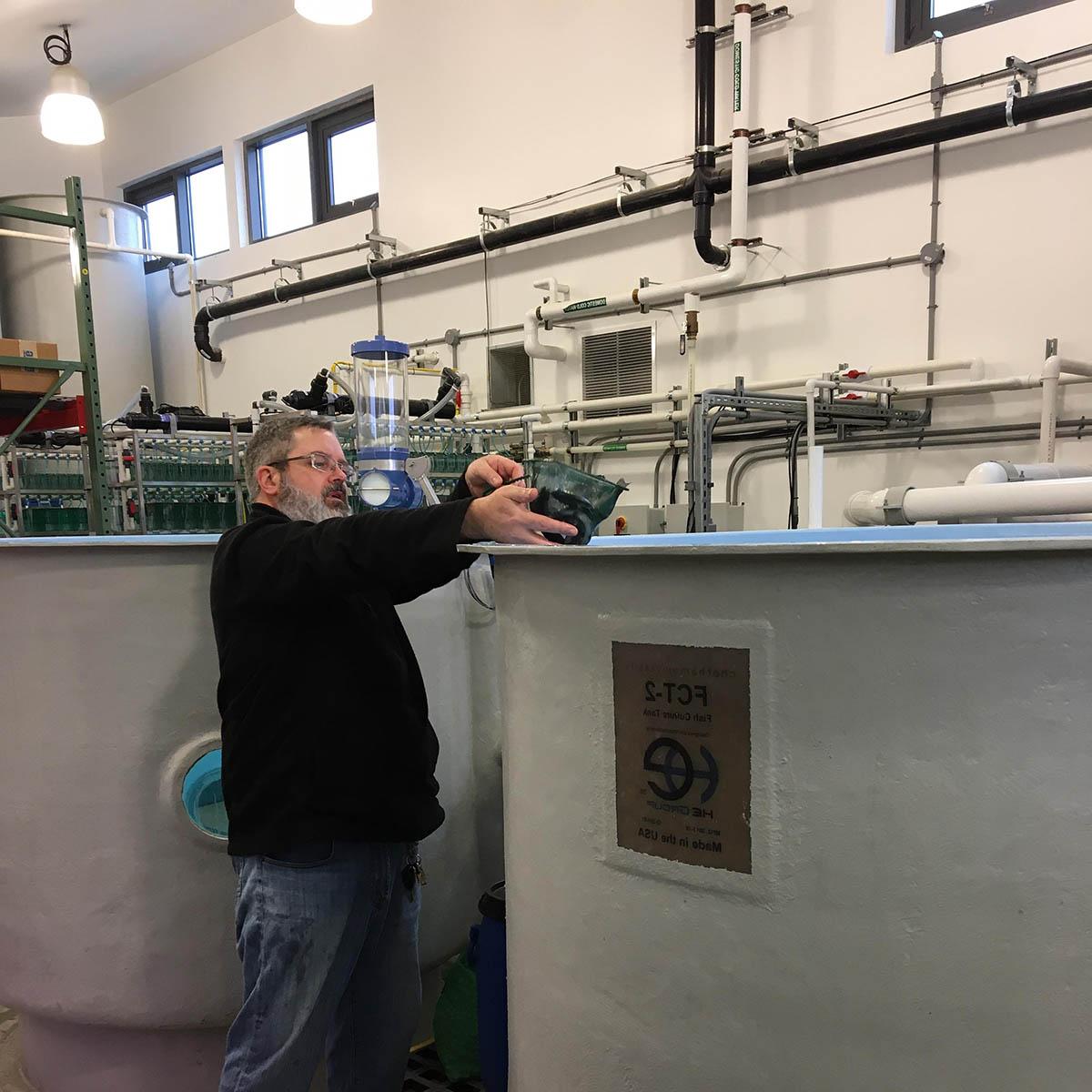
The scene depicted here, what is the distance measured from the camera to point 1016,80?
304cm

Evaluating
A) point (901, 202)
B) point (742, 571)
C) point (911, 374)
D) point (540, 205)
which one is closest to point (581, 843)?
point (742, 571)

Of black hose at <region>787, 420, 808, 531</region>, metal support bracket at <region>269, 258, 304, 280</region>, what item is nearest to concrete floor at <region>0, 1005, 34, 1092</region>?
black hose at <region>787, 420, 808, 531</region>

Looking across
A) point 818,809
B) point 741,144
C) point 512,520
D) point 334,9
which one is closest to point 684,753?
point 818,809

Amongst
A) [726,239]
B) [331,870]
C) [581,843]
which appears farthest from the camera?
[726,239]

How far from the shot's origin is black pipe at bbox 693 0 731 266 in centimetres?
368

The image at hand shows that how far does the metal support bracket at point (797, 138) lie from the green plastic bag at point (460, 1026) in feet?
10.4

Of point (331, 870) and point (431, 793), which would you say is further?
point (431, 793)

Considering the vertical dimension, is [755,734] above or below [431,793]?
above

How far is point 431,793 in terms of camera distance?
1.43 meters

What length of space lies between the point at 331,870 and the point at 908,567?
3.19ft

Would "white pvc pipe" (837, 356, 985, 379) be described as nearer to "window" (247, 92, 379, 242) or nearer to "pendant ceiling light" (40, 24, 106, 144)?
"window" (247, 92, 379, 242)

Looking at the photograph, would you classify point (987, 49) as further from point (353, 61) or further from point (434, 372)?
point (353, 61)

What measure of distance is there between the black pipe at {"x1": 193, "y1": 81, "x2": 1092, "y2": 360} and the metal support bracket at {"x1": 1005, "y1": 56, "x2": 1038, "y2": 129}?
0.05ft

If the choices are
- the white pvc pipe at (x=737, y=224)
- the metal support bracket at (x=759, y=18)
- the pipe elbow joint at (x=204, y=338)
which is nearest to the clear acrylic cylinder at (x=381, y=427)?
the white pvc pipe at (x=737, y=224)
